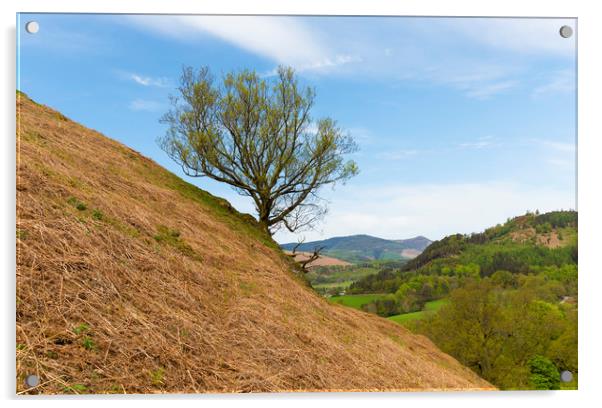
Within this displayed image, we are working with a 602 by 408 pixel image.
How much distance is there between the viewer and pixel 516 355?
7.61 meters

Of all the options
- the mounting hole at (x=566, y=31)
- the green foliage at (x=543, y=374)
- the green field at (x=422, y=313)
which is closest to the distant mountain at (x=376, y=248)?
the green field at (x=422, y=313)

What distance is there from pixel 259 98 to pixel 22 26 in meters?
4.61

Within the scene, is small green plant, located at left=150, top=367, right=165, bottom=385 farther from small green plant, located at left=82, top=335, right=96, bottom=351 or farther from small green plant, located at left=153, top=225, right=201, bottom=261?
small green plant, located at left=153, top=225, right=201, bottom=261

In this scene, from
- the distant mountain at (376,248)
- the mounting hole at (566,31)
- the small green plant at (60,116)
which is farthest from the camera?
the small green plant at (60,116)

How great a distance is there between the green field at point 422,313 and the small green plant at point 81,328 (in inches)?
251

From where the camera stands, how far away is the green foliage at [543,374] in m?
4.96

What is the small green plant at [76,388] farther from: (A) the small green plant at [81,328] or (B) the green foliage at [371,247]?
(B) the green foliage at [371,247]

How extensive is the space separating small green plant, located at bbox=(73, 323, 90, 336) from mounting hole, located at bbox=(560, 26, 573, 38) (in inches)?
242

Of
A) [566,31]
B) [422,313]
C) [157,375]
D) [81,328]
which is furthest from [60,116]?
[566,31]

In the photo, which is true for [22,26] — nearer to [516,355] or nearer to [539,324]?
[539,324]

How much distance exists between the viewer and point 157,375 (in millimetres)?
3873

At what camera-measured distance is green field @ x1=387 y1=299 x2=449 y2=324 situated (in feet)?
27.8

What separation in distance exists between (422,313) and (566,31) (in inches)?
216
